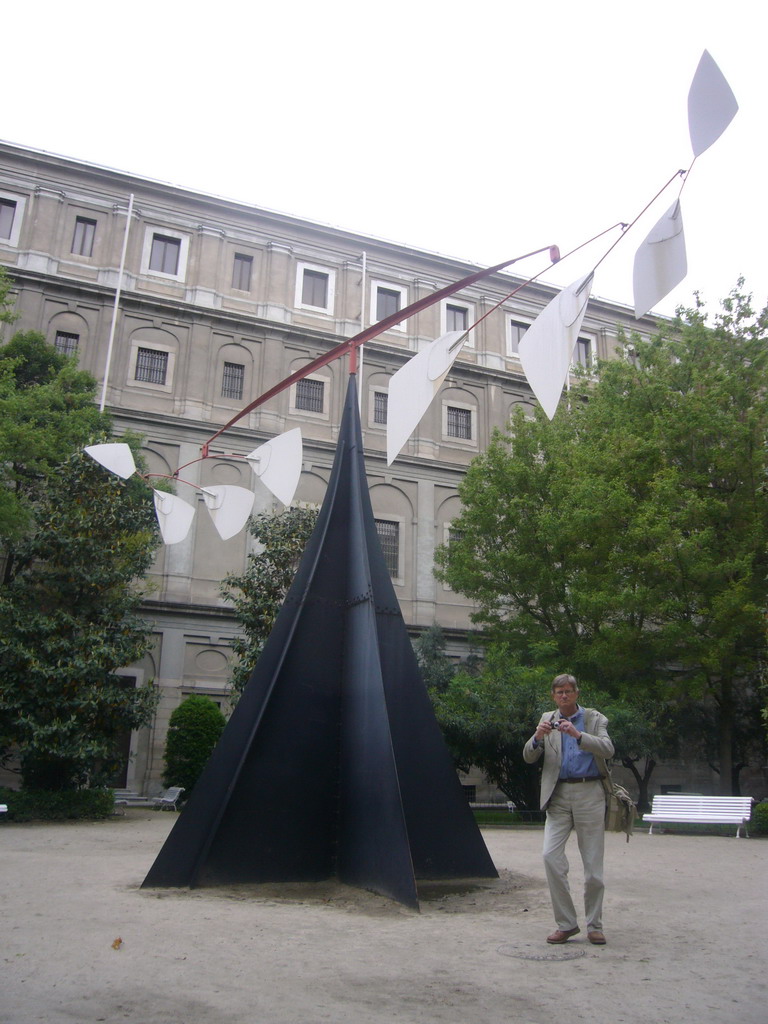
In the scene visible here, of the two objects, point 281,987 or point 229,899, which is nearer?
point 281,987

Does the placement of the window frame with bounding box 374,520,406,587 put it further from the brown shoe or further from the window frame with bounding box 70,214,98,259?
the brown shoe

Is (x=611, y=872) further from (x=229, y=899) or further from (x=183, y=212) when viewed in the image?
(x=183, y=212)

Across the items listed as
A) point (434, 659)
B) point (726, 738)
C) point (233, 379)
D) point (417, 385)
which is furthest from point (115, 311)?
point (726, 738)

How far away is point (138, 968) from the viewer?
4.29 m

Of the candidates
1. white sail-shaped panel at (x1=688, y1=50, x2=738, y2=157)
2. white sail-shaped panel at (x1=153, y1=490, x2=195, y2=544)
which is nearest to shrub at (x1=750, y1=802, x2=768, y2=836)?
white sail-shaped panel at (x1=153, y1=490, x2=195, y2=544)

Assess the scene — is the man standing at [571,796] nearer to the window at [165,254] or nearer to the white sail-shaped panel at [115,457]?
the white sail-shaped panel at [115,457]

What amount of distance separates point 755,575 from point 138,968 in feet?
56.9

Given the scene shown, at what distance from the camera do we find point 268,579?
2069cm

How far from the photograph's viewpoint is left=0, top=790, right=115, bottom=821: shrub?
50.9 ft

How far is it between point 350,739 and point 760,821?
10.9 meters

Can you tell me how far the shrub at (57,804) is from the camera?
15.5 m

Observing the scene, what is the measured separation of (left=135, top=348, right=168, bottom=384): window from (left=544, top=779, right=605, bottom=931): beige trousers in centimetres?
2420

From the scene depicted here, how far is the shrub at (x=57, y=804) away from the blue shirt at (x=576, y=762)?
1342 centimetres

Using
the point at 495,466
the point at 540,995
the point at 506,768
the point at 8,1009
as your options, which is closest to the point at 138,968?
the point at 8,1009
